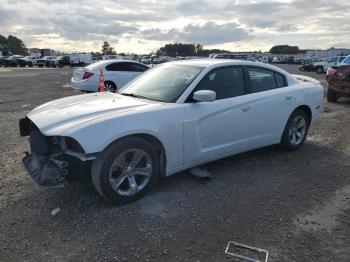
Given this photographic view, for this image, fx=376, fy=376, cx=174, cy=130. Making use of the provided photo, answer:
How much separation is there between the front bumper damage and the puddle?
8.06 feet

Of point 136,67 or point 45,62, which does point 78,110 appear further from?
point 45,62

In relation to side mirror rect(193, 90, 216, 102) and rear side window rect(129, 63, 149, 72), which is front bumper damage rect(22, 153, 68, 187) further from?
rear side window rect(129, 63, 149, 72)

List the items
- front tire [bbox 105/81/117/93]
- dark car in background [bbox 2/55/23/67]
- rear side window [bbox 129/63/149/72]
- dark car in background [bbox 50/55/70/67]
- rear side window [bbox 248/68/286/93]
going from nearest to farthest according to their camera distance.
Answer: rear side window [bbox 248/68/286/93]
front tire [bbox 105/81/117/93]
rear side window [bbox 129/63/149/72]
dark car in background [bbox 2/55/23/67]
dark car in background [bbox 50/55/70/67]

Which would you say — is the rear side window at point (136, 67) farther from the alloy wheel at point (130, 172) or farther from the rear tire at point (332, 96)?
the alloy wheel at point (130, 172)

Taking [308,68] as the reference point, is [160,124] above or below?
above

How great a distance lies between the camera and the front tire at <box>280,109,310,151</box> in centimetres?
609

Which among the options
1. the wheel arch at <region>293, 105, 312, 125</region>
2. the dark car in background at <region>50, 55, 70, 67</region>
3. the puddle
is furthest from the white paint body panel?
the dark car in background at <region>50, 55, 70, 67</region>

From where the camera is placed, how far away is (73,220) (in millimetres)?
3828

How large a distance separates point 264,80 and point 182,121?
195 centimetres

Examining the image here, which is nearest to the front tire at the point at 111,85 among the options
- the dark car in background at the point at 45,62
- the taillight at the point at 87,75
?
the taillight at the point at 87,75

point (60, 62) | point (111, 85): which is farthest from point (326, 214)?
point (60, 62)

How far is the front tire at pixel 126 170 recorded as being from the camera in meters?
3.88

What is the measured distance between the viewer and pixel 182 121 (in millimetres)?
4441

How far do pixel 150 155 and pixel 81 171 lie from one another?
80 cm
